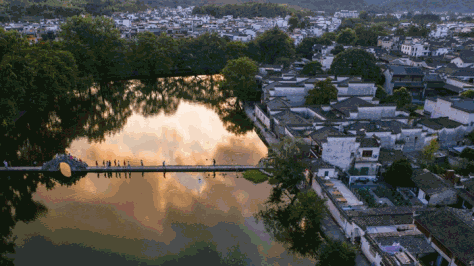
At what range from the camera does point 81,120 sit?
3725cm

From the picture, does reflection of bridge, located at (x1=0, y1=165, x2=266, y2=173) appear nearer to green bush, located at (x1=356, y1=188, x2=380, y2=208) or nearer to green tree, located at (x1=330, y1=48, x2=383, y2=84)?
green bush, located at (x1=356, y1=188, x2=380, y2=208)

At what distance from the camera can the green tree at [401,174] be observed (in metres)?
22.4

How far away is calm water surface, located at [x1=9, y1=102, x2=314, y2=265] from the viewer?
1823cm

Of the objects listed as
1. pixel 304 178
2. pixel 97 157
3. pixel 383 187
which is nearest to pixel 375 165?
pixel 383 187

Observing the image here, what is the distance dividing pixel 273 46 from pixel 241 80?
24.0 m

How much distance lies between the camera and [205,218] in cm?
2114

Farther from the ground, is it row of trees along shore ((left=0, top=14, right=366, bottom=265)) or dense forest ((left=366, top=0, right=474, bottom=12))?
dense forest ((left=366, top=0, right=474, bottom=12))

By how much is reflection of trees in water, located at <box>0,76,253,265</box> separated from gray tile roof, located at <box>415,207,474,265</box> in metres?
21.3

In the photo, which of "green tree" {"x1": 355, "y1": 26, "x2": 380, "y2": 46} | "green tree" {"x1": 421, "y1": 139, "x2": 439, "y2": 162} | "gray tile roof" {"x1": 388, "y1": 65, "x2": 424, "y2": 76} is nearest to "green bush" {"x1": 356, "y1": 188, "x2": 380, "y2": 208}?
"green tree" {"x1": 421, "y1": 139, "x2": 439, "y2": 162}

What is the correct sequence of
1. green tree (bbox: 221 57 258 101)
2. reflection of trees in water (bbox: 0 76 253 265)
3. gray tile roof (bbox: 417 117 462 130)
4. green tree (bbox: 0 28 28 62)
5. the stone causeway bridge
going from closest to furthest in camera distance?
reflection of trees in water (bbox: 0 76 253 265), the stone causeway bridge, gray tile roof (bbox: 417 117 462 130), green tree (bbox: 0 28 28 62), green tree (bbox: 221 57 258 101)

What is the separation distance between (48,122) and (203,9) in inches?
4881

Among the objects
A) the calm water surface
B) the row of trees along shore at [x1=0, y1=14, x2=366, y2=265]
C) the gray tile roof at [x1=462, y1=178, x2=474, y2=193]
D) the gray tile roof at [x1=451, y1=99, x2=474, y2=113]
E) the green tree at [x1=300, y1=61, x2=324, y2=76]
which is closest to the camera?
the calm water surface

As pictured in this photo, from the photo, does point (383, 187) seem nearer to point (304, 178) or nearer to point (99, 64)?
point (304, 178)

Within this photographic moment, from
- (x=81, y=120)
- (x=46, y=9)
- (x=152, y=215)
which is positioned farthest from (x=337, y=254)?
(x=46, y=9)
